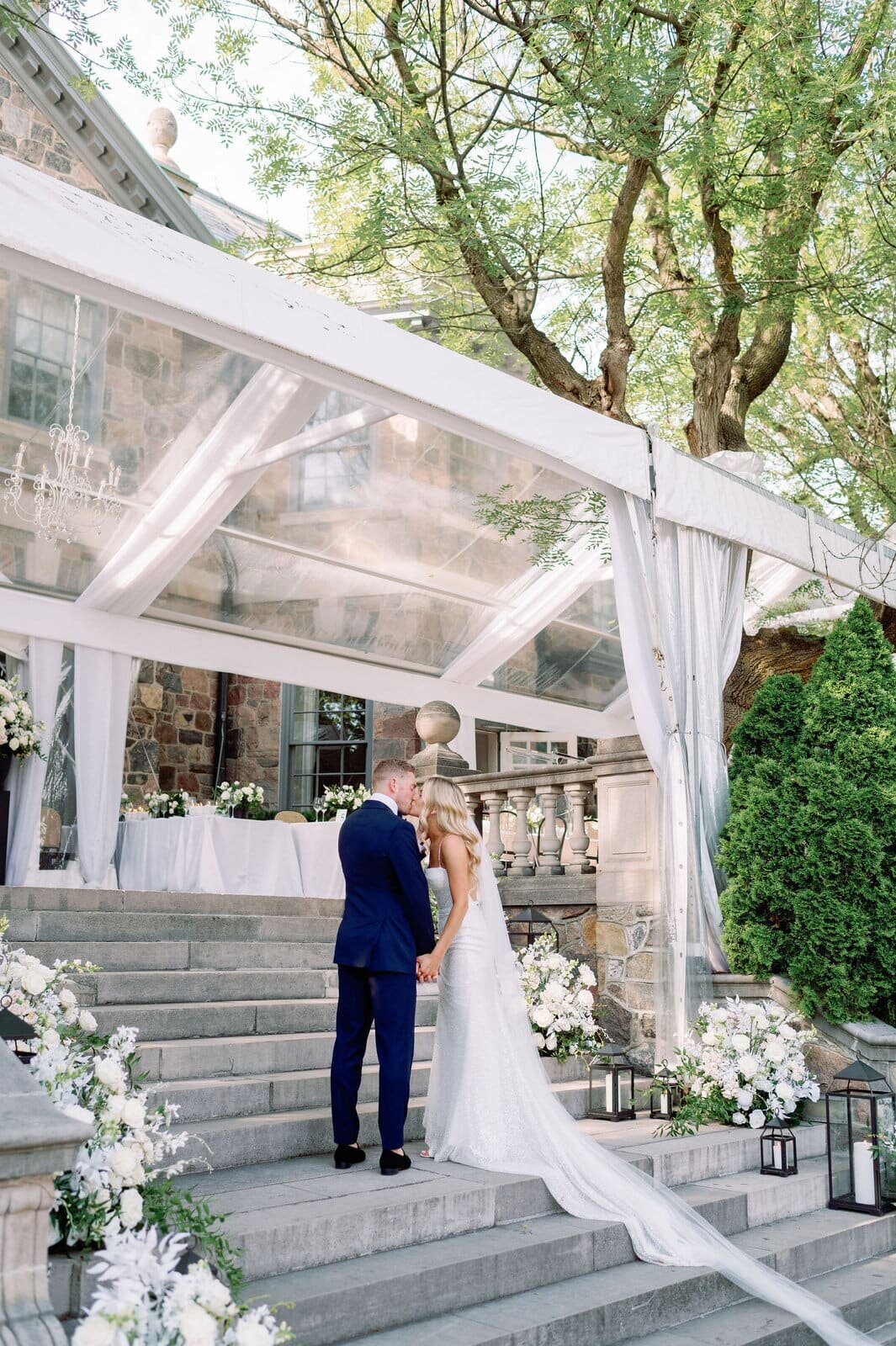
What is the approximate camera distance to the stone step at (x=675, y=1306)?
3514mm

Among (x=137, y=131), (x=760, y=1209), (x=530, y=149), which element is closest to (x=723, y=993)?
(x=760, y=1209)

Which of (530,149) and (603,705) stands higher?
(530,149)

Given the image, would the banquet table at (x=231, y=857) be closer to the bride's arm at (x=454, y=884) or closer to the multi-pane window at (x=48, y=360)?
the multi-pane window at (x=48, y=360)

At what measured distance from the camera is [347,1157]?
14.7 ft

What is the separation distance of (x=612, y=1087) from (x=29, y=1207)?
3801 millimetres

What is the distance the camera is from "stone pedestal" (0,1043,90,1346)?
248cm

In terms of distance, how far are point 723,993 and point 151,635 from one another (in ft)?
15.6

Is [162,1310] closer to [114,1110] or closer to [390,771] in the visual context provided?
[114,1110]

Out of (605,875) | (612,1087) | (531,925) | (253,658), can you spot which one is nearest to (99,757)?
(253,658)

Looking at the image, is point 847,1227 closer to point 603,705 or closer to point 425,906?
point 425,906

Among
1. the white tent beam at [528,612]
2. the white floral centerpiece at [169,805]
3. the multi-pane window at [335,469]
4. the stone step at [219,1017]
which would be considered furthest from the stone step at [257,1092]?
the white floral centerpiece at [169,805]

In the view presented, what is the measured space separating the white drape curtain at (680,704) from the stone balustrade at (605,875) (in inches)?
13.1

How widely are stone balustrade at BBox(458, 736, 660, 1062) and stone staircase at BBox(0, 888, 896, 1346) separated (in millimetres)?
688

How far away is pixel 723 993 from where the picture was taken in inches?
251
